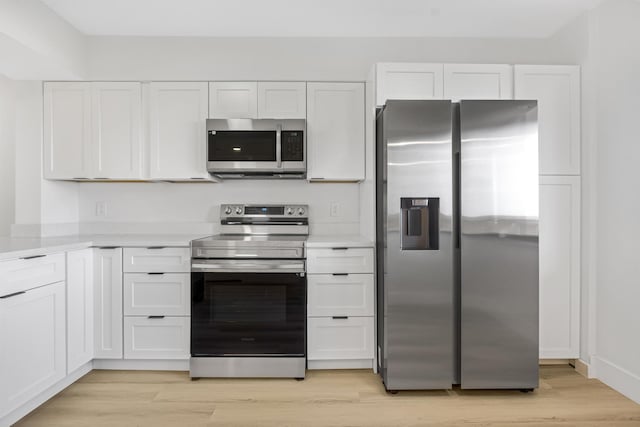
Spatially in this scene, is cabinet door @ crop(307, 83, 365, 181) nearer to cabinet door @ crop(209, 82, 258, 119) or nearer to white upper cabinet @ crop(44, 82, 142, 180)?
cabinet door @ crop(209, 82, 258, 119)

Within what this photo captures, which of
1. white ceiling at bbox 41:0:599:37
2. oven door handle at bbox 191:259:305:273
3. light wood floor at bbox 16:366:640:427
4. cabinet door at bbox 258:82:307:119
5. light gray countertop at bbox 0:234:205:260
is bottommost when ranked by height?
light wood floor at bbox 16:366:640:427

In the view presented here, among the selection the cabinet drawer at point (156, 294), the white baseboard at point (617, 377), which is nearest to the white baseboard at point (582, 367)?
the white baseboard at point (617, 377)

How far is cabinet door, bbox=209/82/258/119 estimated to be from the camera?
314 cm

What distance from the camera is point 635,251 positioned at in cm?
246

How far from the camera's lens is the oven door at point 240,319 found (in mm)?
2756

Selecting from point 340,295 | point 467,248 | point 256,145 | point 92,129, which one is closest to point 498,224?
point 467,248

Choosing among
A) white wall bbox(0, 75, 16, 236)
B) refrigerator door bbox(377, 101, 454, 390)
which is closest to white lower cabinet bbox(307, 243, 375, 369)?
refrigerator door bbox(377, 101, 454, 390)

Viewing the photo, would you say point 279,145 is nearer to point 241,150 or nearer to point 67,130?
point 241,150

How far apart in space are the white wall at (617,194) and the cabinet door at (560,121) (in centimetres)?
13

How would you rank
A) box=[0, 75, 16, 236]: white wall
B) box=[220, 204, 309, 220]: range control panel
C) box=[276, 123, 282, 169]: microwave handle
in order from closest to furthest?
box=[276, 123, 282, 169]: microwave handle
box=[0, 75, 16, 236]: white wall
box=[220, 204, 309, 220]: range control panel

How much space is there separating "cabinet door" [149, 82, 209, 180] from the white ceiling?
469 millimetres

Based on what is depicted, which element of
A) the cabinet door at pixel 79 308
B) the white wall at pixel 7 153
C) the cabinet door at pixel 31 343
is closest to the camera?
the cabinet door at pixel 31 343

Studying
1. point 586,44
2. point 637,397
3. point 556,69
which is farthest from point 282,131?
point 637,397

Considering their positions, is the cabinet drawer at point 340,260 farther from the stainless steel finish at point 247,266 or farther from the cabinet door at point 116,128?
the cabinet door at point 116,128
